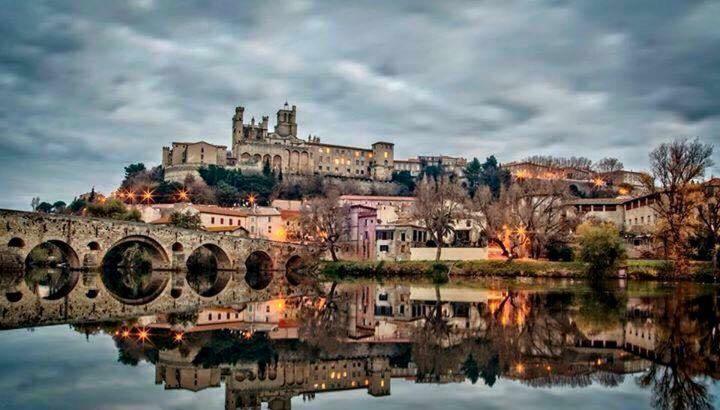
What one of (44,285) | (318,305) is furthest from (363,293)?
(44,285)

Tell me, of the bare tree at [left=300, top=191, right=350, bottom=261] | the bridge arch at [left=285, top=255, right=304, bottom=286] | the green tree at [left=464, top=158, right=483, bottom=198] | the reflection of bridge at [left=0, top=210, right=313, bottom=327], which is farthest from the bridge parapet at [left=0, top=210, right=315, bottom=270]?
the green tree at [left=464, top=158, right=483, bottom=198]

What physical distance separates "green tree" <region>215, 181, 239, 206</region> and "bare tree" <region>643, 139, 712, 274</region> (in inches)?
2845

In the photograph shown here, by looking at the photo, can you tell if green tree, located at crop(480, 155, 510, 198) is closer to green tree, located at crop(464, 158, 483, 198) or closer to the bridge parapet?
green tree, located at crop(464, 158, 483, 198)

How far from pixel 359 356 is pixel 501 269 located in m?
37.7

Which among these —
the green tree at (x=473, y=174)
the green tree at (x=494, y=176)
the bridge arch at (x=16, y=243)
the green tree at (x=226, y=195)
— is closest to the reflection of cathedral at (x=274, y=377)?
the bridge arch at (x=16, y=243)

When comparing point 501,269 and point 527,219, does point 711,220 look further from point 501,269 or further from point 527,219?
point 501,269

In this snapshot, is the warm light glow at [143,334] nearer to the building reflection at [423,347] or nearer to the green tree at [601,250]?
the building reflection at [423,347]

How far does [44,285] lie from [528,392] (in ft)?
104

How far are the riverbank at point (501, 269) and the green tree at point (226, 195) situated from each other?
48.8 metres

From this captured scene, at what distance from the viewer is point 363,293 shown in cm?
3375

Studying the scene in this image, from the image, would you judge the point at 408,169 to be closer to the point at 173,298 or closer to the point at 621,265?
the point at 621,265

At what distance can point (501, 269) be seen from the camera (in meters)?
50.0

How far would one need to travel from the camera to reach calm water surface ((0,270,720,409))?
10.1 meters

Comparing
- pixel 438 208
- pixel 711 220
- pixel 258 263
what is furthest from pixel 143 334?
pixel 258 263
